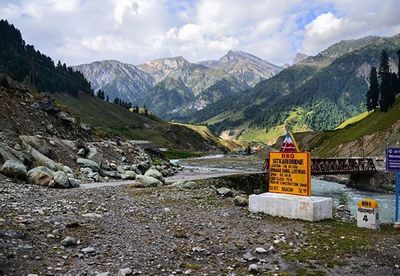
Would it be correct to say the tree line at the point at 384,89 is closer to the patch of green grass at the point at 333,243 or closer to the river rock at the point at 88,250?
the patch of green grass at the point at 333,243

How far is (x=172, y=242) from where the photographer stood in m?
16.0

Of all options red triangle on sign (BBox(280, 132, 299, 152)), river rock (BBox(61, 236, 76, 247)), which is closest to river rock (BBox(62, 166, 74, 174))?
red triangle on sign (BBox(280, 132, 299, 152))

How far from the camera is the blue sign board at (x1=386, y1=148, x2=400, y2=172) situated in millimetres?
22203

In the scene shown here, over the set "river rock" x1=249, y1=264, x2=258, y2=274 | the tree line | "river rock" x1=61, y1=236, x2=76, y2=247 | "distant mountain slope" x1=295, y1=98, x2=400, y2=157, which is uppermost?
the tree line

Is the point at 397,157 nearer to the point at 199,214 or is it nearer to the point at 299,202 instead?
the point at 299,202

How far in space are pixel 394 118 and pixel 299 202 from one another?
4309 inches

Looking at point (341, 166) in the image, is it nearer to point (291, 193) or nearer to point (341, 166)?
A: point (341, 166)

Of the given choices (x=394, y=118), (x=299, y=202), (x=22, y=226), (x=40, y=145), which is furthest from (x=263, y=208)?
(x=394, y=118)

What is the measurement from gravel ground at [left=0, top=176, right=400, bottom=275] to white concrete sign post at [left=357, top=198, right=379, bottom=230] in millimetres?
554

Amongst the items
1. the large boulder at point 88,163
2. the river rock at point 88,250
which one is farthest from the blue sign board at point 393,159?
the large boulder at point 88,163

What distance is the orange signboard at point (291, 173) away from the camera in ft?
75.2

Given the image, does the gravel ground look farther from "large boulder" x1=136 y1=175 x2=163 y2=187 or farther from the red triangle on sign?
"large boulder" x1=136 y1=175 x2=163 y2=187

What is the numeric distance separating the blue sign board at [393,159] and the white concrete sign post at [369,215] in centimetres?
316

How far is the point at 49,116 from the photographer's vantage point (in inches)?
2089
